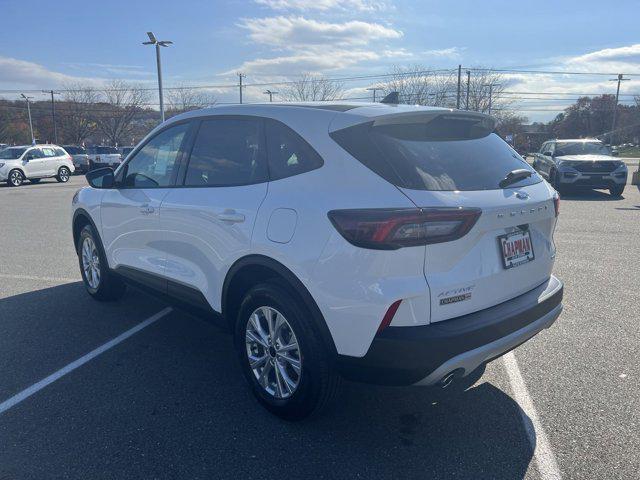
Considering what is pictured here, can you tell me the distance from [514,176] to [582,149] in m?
15.2

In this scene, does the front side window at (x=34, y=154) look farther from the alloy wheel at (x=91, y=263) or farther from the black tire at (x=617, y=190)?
the black tire at (x=617, y=190)

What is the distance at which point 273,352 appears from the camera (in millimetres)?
3176

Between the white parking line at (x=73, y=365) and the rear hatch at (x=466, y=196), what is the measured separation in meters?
2.67

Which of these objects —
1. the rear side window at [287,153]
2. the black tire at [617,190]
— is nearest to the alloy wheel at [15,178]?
the black tire at [617,190]

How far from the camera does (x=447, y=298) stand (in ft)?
8.54

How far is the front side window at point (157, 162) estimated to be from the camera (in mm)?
4105

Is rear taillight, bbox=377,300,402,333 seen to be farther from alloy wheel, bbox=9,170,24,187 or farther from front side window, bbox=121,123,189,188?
alloy wheel, bbox=9,170,24,187

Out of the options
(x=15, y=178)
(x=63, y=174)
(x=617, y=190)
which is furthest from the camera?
(x=63, y=174)

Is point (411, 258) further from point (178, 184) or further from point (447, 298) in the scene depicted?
point (178, 184)

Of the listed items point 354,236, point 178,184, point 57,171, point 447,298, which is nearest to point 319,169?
point 354,236

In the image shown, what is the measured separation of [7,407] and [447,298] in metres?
2.87

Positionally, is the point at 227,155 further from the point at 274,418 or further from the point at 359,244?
the point at 274,418

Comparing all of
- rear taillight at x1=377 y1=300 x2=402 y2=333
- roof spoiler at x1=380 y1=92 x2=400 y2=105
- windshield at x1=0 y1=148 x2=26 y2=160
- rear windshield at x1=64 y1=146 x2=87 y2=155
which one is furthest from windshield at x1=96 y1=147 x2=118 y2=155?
rear taillight at x1=377 y1=300 x2=402 y2=333

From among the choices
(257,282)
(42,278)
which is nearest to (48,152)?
(42,278)
